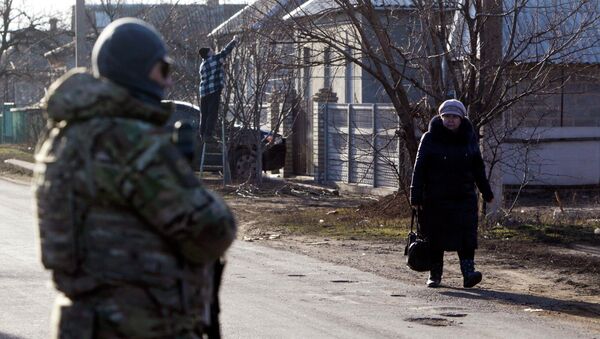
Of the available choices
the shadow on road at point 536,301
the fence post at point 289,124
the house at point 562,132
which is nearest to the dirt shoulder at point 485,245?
the shadow on road at point 536,301

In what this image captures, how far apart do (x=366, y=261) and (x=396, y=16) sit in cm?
399

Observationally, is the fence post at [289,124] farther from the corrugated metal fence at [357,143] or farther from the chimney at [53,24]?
the chimney at [53,24]

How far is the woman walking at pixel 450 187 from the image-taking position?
→ 32.4 ft

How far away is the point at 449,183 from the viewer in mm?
9883

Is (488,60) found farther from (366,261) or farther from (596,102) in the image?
(596,102)

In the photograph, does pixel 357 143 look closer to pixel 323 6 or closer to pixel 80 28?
pixel 323 6

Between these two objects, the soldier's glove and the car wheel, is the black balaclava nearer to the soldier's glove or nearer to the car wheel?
the soldier's glove

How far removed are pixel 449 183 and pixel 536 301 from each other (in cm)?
124

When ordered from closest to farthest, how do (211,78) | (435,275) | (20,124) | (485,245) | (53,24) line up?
(435,275), (485,245), (211,78), (20,124), (53,24)

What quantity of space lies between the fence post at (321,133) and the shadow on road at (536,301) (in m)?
12.5

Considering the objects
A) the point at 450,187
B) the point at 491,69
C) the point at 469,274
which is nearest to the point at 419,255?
the point at 469,274

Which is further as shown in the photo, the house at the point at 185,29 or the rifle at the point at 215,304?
the house at the point at 185,29

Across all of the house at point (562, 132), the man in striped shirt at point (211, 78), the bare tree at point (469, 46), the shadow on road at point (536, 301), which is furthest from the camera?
the man in striped shirt at point (211, 78)

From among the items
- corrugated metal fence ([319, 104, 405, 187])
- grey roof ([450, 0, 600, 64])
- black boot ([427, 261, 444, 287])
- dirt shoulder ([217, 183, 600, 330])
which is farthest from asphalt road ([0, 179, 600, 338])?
corrugated metal fence ([319, 104, 405, 187])
